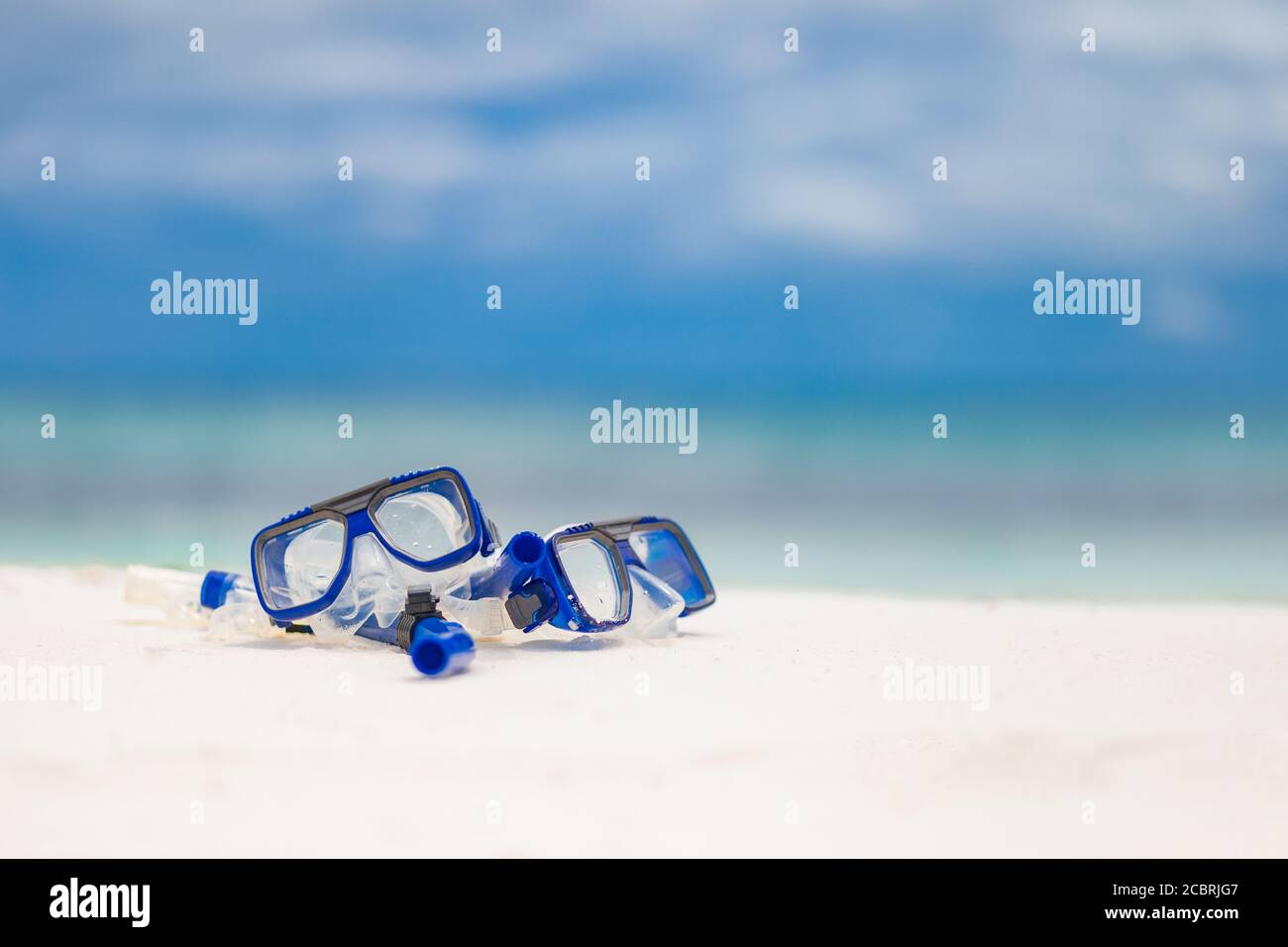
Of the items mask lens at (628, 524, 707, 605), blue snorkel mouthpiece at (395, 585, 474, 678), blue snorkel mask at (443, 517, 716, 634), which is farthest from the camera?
mask lens at (628, 524, 707, 605)

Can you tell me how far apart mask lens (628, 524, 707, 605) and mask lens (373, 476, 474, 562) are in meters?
1.21

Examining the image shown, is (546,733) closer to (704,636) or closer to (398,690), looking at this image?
(398,690)

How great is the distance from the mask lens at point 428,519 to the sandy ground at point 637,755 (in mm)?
457

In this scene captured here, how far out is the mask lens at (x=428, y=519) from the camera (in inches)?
177

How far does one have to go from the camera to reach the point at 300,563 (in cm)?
464

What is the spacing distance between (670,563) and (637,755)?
101 inches

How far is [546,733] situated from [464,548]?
1318 millimetres

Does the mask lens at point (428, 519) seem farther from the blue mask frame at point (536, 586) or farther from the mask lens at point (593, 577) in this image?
the mask lens at point (593, 577)

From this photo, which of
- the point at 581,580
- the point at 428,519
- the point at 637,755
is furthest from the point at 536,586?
the point at 637,755

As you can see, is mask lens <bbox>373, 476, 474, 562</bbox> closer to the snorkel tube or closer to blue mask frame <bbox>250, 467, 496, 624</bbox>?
blue mask frame <bbox>250, 467, 496, 624</bbox>

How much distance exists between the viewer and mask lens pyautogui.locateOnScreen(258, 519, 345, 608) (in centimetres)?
459

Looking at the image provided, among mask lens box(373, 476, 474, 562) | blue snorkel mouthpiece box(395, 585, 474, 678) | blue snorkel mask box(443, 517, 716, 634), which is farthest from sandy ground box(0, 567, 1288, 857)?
mask lens box(373, 476, 474, 562)

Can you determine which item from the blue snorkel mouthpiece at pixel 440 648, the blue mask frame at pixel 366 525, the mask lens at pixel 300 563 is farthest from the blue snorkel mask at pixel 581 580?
the mask lens at pixel 300 563

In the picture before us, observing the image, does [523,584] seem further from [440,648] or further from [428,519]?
[440,648]
